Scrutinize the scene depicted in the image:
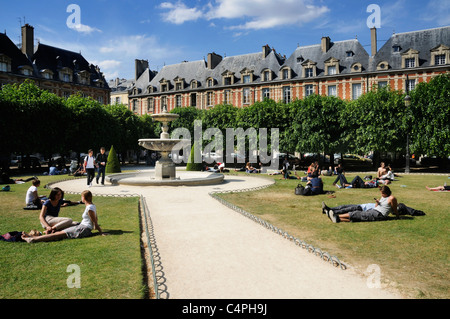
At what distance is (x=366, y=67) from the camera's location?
39.1 m

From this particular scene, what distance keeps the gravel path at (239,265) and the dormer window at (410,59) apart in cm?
3688

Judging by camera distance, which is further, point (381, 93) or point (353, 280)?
point (381, 93)

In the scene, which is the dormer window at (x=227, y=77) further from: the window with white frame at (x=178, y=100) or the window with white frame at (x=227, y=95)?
the window with white frame at (x=178, y=100)

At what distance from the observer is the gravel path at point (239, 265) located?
411 cm

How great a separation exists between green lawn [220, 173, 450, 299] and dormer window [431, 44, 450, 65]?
30.2 m

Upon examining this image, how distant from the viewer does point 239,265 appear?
507 cm

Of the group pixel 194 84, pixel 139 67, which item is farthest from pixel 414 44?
pixel 139 67

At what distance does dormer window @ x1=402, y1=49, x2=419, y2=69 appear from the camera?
36.1 meters

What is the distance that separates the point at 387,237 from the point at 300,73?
38.8 meters

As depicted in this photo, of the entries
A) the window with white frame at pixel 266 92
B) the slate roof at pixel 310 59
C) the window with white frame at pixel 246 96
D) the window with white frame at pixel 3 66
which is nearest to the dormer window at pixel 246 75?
the slate roof at pixel 310 59

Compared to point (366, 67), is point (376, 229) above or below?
below

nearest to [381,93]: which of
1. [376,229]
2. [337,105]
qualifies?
[337,105]
